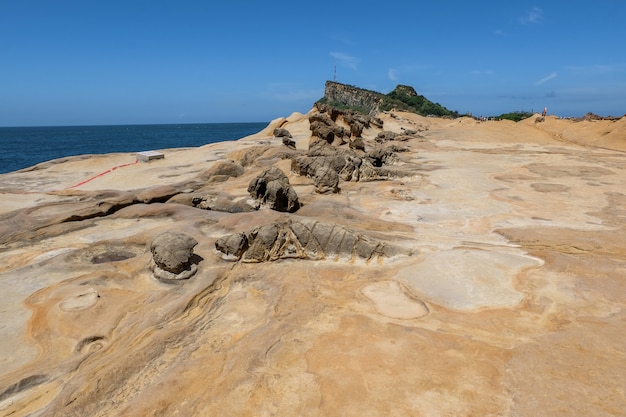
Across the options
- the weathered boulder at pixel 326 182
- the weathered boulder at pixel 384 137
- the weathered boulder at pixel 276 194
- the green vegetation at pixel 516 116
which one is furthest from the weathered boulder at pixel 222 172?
the green vegetation at pixel 516 116

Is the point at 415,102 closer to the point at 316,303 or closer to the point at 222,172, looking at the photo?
the point at 222,172

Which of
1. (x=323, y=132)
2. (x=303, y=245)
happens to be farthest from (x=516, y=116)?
(x=303, y=245)

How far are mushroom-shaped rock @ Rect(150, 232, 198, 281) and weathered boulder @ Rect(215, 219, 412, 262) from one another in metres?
1.03

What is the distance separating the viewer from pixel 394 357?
241 inches

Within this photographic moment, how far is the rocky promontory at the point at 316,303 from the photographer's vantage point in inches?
214

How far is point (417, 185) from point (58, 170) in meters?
22.3

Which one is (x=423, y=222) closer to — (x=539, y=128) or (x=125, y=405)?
(x=125, y=405)

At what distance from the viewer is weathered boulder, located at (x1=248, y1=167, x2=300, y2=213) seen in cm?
1484

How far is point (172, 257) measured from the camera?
8.91m

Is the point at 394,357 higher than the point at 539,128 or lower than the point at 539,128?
lower

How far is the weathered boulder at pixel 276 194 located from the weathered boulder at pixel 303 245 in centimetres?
428

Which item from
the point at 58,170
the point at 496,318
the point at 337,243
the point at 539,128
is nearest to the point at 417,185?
the point at 337,243

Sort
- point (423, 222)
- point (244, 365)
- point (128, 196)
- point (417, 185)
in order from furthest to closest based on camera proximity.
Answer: point (417, 185) → point (128, 196) → point (423, 222) → point (244, 365)

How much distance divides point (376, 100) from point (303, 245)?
252 ft
